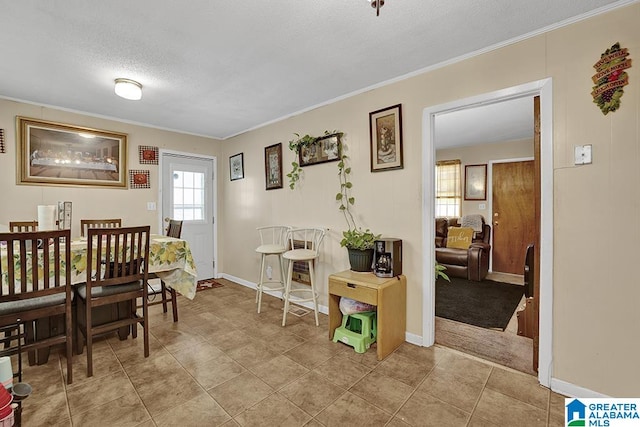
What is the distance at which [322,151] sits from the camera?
→ 3.18m

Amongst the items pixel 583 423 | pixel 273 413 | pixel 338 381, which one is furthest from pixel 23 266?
pixel 583 423

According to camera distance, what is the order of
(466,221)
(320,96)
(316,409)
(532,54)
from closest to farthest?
1. (316,409)
2. (532,54)
3. (320,96)
4. (466,221)

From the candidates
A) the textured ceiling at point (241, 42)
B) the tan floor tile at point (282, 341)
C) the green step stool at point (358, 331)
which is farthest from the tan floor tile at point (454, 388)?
the textured ceiling at point (241, 42)

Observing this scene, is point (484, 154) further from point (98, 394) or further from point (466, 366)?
point (98, 394)

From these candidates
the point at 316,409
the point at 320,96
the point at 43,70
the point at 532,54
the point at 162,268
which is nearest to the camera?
the point at 316,409

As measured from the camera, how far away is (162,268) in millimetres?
2574

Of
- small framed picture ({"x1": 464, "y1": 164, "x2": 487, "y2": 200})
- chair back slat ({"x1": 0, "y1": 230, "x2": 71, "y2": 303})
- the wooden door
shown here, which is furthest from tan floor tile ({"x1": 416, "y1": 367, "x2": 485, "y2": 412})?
small framed picture ({"x1": 464, "y1": 164, "x2": 487, "y2": 200})

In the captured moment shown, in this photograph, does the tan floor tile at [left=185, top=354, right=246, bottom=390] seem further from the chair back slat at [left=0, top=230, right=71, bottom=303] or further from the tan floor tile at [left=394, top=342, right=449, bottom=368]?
the tan floor tile at [left=394, top=342, right=449, bottom=368]

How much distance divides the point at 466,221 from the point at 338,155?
11.7 feet

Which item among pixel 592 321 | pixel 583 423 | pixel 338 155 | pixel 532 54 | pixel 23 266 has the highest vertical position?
pixel 532 54

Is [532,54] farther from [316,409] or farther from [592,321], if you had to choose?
[316,409]

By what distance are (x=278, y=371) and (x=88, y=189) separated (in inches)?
128

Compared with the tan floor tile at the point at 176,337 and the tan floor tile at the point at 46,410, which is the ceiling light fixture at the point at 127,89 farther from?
the tan floor tile at the point at 46,410

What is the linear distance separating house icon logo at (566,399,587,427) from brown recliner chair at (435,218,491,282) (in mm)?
3146
